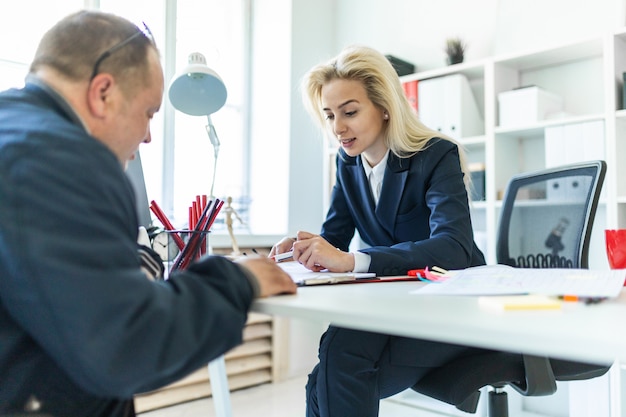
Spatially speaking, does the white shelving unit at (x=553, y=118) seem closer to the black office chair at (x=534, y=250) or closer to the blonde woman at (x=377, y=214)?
the black office chair at (x=534, y=250)

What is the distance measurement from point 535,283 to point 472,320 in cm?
30

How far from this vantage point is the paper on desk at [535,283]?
0.76 meters

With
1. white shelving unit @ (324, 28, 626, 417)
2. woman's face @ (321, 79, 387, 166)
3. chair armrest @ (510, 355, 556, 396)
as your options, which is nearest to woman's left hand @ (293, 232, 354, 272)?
chair armrest @ (510, 355, 556, 396)

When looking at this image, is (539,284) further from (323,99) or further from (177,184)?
(177,184)

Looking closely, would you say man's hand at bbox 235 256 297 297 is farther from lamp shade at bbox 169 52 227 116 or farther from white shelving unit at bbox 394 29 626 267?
white shelving unit at bbox 394 29 626 267

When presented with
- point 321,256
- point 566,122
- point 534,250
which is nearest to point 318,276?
point 321,256

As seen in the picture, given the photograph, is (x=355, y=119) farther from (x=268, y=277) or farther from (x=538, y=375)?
(x=268, y=277)

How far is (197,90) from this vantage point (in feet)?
5.13

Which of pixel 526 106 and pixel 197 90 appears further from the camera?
pixel 526 106

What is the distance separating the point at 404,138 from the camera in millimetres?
1711

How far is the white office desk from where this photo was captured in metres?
0.50

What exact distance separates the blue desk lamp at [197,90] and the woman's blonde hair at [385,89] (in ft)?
1.34

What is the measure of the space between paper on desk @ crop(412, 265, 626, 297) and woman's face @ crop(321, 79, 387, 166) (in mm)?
854

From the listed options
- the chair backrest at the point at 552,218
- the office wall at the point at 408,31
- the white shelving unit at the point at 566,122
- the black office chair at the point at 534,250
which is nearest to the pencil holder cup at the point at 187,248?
the black office chair at the point at 534,250
